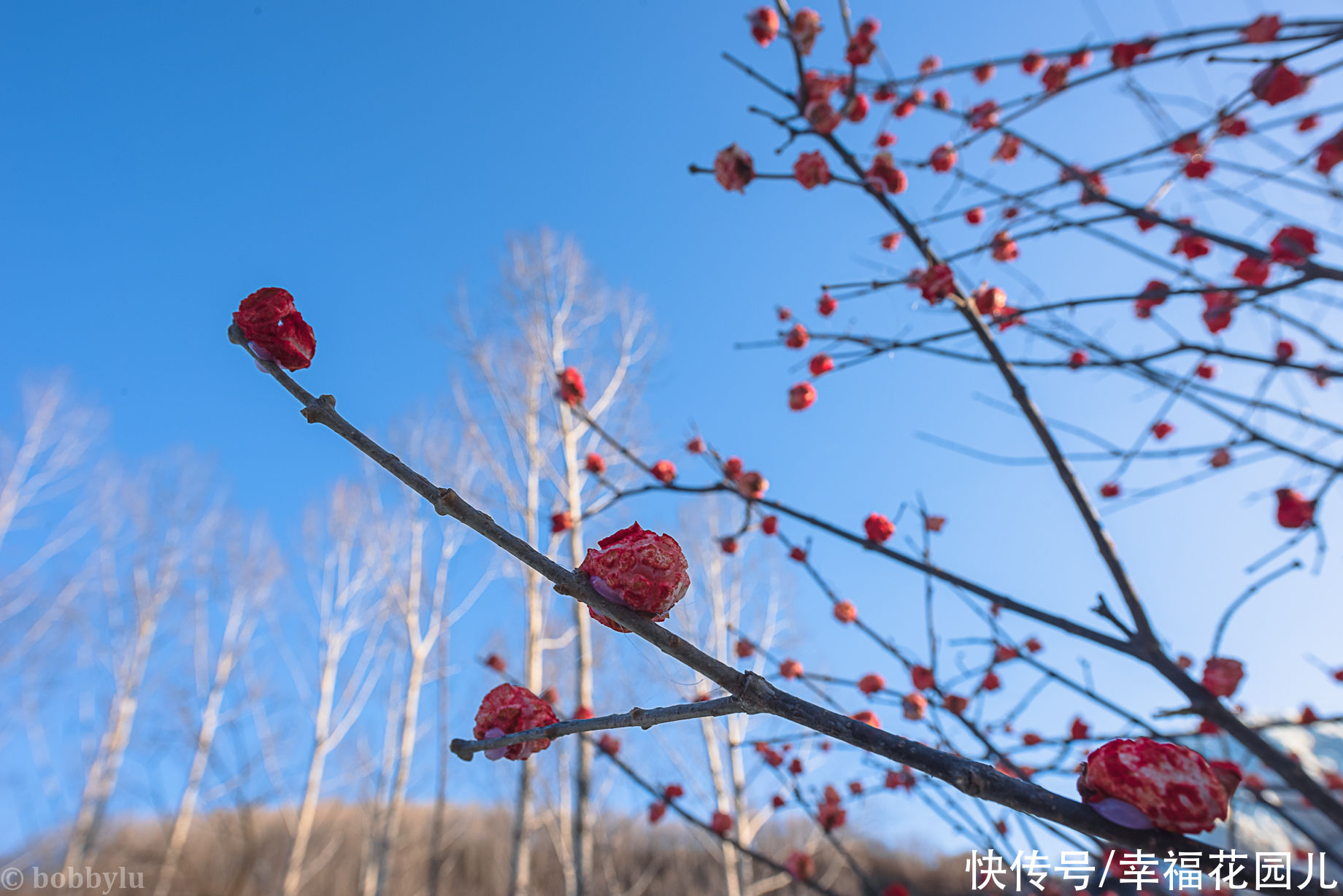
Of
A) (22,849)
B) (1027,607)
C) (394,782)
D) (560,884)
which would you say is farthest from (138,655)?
(1027,607)

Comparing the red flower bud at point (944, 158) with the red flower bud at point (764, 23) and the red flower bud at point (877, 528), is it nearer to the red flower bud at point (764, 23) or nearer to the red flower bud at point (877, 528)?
the red flower bud at point (764, 23)

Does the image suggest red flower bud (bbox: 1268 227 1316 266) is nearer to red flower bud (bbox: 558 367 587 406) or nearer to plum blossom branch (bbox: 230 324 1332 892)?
plum blossom branch (bbox: 230 324 1332 892)

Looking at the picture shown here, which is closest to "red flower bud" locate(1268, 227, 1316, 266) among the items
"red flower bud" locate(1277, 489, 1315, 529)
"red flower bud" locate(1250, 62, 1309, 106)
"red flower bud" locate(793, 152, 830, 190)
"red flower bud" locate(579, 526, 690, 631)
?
"red flower bud" locate(1250, 62, 1309, 106)

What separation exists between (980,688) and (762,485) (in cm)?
144

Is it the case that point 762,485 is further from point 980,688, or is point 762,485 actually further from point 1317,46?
point 1317,46

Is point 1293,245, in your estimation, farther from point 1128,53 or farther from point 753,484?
point 753,484

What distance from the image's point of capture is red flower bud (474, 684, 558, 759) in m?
0.82

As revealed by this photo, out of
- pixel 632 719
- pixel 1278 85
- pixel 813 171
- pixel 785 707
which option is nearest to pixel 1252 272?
pixel 1278 85

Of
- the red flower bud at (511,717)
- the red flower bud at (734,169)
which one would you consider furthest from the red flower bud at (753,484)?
the red flower bud at (511,717)

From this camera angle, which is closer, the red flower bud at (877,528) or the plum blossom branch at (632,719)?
the plum blossom branch at (632,719)

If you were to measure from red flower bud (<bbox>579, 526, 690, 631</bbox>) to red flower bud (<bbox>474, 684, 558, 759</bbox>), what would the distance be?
0.76 feet

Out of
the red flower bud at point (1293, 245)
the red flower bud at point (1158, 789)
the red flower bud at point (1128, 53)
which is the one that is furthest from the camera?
the red flower bud at point (1128, 53)

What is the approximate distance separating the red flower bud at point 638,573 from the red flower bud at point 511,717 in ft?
0.76

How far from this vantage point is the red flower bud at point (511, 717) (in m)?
0.82
